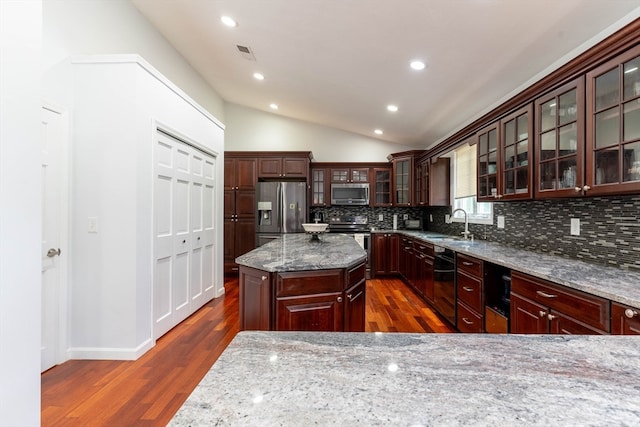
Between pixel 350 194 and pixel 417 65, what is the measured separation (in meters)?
3.19

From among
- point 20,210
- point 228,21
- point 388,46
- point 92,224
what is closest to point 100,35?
point 228,21

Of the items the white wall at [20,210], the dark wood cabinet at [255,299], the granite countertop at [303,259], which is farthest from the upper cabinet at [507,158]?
the white wall at [20,210]

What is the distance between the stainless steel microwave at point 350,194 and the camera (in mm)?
5801

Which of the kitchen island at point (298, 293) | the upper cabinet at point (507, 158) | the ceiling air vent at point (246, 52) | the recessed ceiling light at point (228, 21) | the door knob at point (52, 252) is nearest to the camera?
the kitchen island at point (298, 293)

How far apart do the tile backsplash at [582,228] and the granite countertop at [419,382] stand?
5.06ft

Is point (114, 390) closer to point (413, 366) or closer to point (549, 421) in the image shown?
point (413, 366)

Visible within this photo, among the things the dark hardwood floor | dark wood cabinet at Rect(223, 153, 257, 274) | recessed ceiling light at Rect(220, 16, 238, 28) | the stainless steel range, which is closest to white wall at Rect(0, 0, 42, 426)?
the dark hardwood floor

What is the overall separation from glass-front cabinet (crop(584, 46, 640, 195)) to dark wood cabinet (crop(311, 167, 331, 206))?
4332mm

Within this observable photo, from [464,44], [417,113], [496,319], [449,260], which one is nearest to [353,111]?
[417,113]

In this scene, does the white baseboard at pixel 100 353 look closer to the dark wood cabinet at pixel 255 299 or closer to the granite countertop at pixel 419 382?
the dark wood cabinet at pixel 255 299

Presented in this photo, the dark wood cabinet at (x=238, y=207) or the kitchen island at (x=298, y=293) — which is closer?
the kitchen island at (x=298, y=293)

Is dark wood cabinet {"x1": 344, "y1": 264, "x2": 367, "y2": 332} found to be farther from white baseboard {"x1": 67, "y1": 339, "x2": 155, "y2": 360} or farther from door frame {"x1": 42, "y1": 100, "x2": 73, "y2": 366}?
door frame {"x1": 42, "y1": 100, "x2": 73, "y2": 366}

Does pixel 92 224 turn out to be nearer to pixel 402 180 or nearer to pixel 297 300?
pixel 297 300

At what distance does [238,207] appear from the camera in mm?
5574
